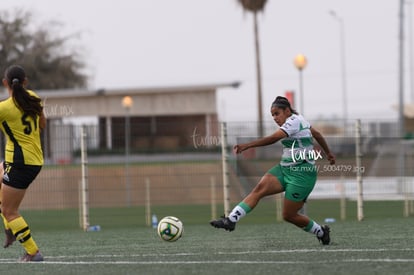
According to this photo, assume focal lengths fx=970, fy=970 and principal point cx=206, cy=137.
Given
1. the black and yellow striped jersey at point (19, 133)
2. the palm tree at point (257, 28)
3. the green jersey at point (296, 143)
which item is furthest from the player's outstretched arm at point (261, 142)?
the palm tree at point (257, 28)

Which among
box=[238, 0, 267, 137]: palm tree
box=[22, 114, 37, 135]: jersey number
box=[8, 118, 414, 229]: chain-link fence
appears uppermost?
box=[238, 0, 267, 137]: palm tree

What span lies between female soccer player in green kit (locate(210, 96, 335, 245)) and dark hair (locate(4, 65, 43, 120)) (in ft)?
8.18

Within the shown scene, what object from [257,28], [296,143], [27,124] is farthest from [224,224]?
[257,28]

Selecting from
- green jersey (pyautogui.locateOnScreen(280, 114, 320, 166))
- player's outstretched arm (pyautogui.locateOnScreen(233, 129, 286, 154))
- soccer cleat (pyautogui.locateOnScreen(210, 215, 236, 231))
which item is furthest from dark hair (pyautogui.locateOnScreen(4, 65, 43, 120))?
green jersey (pyautogui.locateOnScreen(280, 114, 320, 166))

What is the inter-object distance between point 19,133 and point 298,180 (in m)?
3.37

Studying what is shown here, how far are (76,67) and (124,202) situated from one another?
2826 centimetres

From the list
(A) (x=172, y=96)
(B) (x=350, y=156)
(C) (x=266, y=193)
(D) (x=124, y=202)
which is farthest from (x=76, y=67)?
(C) (x=266, y=193)

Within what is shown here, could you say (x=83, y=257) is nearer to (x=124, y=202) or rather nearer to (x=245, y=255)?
(x=245, y=255)

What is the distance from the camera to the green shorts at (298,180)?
11445 millimetres

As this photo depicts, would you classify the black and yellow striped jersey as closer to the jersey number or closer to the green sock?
the jersey number

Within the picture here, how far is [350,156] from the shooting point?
25.1m

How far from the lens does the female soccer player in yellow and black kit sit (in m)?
10.0

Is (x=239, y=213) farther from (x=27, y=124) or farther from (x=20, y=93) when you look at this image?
(x=20, y=93)

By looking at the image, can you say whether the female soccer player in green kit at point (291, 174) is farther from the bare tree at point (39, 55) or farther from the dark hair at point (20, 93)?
the bare tree at point (39, 55)
